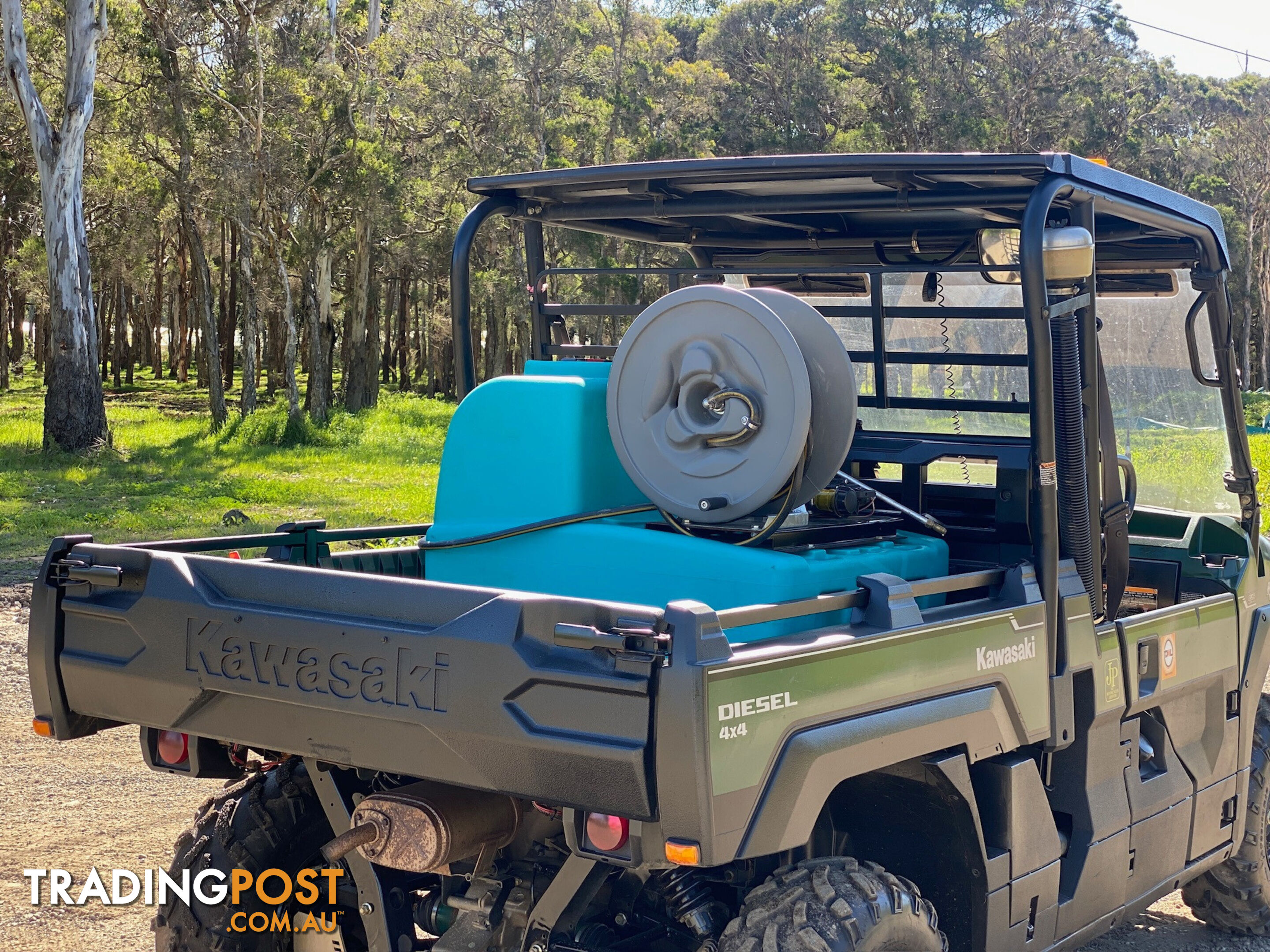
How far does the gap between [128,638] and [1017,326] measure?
9.86 ft

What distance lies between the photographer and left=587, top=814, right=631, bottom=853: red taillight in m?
2.68

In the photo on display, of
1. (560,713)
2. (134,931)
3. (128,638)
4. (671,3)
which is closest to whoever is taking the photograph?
(560,713)

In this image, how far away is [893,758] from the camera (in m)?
2.97

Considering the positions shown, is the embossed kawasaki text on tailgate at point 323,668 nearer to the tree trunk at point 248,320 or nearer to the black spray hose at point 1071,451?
Answer: the black spray hose at point 1071,451

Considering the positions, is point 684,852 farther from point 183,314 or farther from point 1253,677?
point 183,314

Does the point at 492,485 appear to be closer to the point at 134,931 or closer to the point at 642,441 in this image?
the point at 642,441

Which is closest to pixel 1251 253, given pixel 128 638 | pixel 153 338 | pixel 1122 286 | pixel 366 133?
pixel 366 133

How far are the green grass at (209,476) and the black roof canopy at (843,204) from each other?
943 cm

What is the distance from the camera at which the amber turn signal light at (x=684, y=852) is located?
99.4 inches

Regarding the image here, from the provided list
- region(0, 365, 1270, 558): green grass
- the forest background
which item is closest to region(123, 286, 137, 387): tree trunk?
the forest background

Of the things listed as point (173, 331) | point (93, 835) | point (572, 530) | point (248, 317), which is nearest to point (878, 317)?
point (572, 530)

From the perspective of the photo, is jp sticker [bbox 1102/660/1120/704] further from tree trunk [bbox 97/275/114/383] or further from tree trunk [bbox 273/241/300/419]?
tree trunk [bbox 97/275/114/383]

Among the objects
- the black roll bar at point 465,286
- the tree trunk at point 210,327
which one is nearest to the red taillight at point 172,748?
the black roll bar at point 465,286

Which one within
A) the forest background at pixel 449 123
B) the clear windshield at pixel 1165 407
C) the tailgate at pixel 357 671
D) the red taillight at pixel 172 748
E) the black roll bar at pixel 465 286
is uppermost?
the forest background at pixel 449 123
